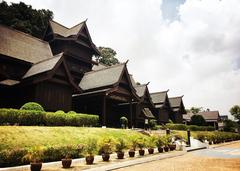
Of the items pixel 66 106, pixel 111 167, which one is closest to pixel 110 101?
pixel 66 106

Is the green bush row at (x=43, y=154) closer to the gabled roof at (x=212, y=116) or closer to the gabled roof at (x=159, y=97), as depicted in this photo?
the gabled roof at (x=159, y=97)

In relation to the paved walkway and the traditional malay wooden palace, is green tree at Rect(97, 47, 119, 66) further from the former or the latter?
the paved walkway

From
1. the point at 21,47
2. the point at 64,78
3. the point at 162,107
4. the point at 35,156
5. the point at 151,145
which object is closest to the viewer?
the point at 35,156

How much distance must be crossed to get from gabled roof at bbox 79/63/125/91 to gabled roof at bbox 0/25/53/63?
5782mm

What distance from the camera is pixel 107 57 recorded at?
225 ft

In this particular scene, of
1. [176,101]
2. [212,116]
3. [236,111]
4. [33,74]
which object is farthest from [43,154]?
[236,111]

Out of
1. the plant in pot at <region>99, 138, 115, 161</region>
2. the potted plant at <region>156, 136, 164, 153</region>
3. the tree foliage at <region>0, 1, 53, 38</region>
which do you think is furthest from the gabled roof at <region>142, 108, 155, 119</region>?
the plant in pot at <region>99, 138, 115, 161</region>

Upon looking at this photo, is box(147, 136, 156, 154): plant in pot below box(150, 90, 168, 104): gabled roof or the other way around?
below

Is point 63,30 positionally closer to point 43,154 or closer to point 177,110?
point 43,154

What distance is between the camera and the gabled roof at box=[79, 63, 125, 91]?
26.9 meters

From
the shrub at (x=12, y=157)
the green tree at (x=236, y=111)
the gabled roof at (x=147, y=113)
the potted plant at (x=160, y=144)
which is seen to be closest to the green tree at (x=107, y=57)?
the gabled roof at (x=147, y=113)

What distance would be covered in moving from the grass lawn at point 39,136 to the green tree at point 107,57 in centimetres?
4888

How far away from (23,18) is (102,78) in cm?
2748

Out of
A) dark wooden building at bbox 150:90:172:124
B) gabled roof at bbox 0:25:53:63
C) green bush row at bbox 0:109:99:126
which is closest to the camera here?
green bush row at bbox 0:109:99:126
